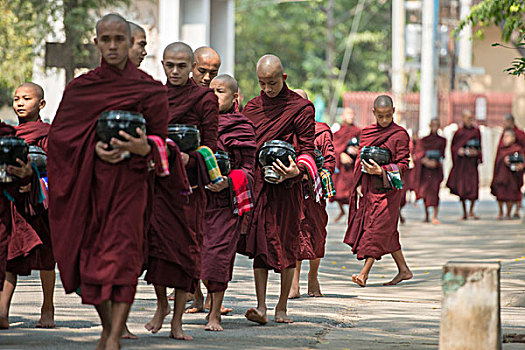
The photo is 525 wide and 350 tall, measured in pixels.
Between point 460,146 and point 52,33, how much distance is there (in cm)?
805

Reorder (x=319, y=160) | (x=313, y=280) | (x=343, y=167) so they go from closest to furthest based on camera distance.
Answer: (x=319, y=160), (x=313, y=280), (x=343, y=167)

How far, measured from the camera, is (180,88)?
6855mm

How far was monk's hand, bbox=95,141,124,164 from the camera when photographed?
5.71m

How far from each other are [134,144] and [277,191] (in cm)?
207

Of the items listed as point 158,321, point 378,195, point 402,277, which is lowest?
point 402,277

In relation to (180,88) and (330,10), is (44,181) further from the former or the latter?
(330,10)

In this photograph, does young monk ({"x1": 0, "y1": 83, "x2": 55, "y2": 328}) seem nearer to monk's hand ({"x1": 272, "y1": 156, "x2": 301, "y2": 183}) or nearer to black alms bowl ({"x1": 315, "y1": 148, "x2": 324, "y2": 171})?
monk's hand ({"x1": 272, "y1": 156, "x2": 301, "y2": 183})

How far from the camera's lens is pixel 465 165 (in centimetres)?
1995

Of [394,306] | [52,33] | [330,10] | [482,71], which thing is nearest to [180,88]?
[394,306]

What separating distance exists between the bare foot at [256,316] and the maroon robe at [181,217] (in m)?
0.80

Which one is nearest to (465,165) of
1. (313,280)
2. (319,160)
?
(313,280)

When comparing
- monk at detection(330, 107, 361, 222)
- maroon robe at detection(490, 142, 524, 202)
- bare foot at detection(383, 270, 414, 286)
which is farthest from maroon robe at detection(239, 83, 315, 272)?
maroon robe at detection(490, 142, 524, 202)

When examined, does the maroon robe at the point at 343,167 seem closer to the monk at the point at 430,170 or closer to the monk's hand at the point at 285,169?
the monk at the point at 430,170

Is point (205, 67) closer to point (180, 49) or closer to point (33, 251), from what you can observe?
point (180, 49)
